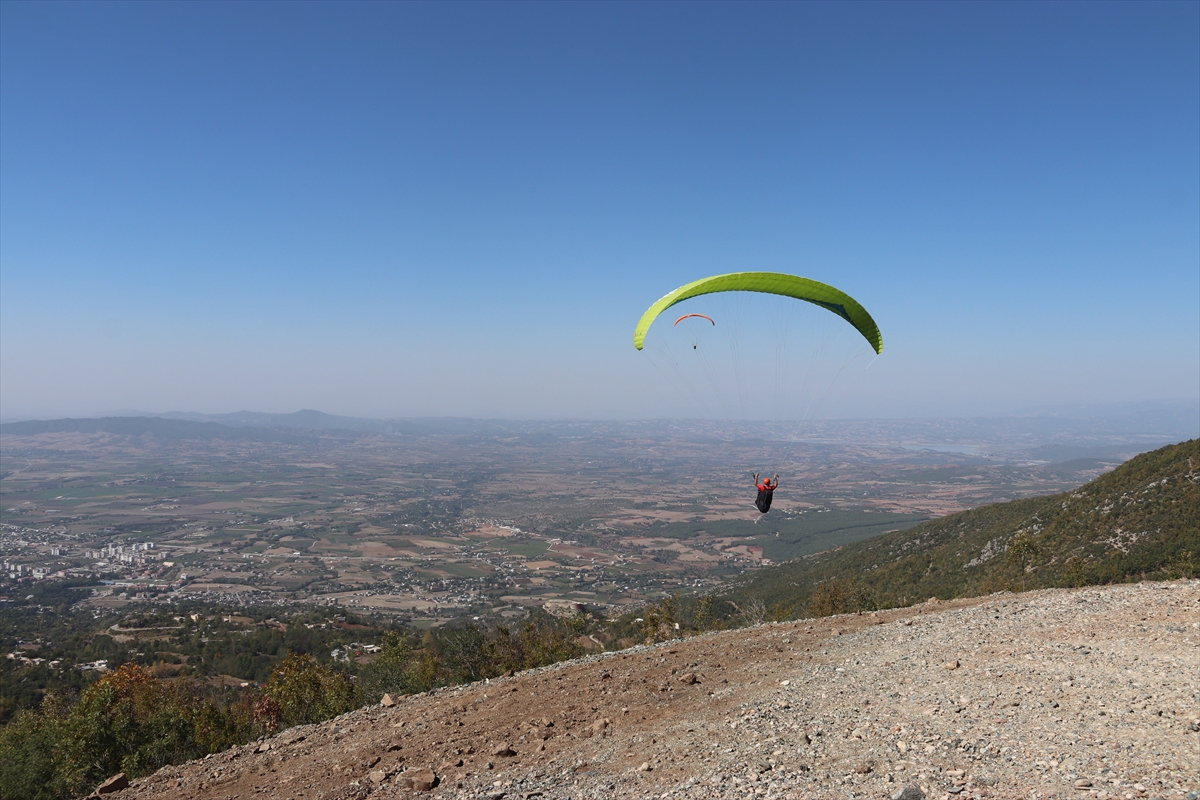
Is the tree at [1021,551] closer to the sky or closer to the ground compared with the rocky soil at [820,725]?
closer to the ground

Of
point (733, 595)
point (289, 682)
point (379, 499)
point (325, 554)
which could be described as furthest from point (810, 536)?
point (379, 499)

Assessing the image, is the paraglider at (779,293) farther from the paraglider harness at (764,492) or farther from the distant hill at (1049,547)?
the distant hill at (1049,547)

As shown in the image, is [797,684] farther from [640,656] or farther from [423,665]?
[423,665]

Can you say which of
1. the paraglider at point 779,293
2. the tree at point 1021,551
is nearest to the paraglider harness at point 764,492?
the paraglider at point 779,293

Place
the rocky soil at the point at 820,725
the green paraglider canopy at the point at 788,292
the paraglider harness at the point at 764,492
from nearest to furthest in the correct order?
the rocky soil at the point at 820,725 → the green paraglider canopy at the point at 788,292 → the paraglider harness at the point at 764,492

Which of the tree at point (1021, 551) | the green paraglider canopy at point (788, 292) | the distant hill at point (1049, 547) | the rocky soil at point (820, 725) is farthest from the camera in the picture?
the tree at point (1021, 551)

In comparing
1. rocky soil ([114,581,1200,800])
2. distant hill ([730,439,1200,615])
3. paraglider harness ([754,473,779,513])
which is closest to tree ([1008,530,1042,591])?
distant hill ([730,439,1200,615])

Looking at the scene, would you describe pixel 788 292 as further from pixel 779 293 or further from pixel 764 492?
pixel 764 492
